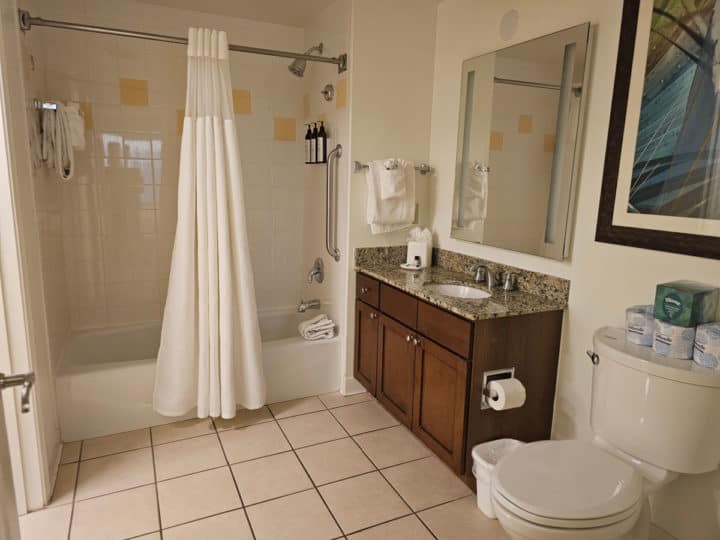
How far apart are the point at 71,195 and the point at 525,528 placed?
2.91 metres

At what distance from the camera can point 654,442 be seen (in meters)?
1.54

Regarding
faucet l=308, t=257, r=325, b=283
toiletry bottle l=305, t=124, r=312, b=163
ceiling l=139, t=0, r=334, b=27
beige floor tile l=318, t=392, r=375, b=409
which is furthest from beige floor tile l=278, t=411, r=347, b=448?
ceiling l=139, t=0, r=334, b=27

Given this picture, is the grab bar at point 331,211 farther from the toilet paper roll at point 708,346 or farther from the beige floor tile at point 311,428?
the toilet paper roll at point 708,346

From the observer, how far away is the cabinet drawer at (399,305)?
2.29 m

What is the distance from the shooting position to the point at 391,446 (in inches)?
95.5

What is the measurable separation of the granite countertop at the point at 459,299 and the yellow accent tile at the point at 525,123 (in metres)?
0.75

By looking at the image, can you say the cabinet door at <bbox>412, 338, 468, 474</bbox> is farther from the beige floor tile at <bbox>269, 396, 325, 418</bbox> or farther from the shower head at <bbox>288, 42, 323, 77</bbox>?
the shower head at <bbox>288, 42, 323, 77</bbox>

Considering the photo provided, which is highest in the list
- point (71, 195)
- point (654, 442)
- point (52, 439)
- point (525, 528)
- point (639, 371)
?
point (71, 195)

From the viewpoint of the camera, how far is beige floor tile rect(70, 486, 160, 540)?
1812 millimetres

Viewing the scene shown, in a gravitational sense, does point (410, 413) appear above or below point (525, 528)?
below

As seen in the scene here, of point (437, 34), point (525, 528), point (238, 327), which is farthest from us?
point (437, 34)

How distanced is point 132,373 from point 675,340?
2.39 meters

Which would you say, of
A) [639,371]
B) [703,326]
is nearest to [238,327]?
[639,371]

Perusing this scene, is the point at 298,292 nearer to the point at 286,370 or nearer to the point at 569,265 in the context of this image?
the point at 286,370
